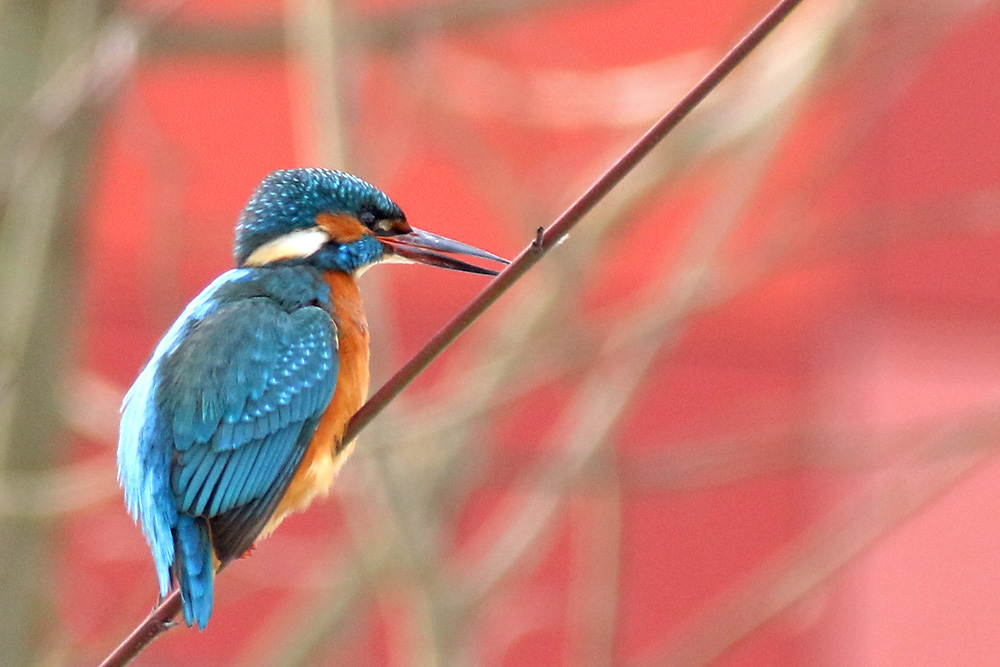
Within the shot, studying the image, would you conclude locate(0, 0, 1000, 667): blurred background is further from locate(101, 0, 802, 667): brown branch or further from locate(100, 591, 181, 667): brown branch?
locate(101, 0, 802, 667): brown branch

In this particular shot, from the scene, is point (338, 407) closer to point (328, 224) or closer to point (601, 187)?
point (328, 224)

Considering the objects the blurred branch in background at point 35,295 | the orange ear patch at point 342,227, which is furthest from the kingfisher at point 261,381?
the blurred branch in background at point 35,295

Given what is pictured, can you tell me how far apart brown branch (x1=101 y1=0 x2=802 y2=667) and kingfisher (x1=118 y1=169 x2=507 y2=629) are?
19.2 inches

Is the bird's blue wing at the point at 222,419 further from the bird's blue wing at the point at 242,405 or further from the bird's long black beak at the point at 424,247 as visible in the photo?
the bird's long black beak at the point at 424,247

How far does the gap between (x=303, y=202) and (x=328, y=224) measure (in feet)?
0.18

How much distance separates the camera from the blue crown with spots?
8.36 ft

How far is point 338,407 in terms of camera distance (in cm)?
249

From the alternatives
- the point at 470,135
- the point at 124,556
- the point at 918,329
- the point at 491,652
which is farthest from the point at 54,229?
the point at 918,329

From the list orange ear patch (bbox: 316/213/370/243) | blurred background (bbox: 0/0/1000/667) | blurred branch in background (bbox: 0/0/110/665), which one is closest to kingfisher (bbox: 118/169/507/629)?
orange ear patch (bbox: 316/213/370/243)

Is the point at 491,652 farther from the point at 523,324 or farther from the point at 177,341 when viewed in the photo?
the point at 177,341

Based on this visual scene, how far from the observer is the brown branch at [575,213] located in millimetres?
1594

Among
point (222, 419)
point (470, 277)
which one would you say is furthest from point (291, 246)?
point (470, 277)

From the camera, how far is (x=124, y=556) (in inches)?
178

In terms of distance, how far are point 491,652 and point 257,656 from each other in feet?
4.93
